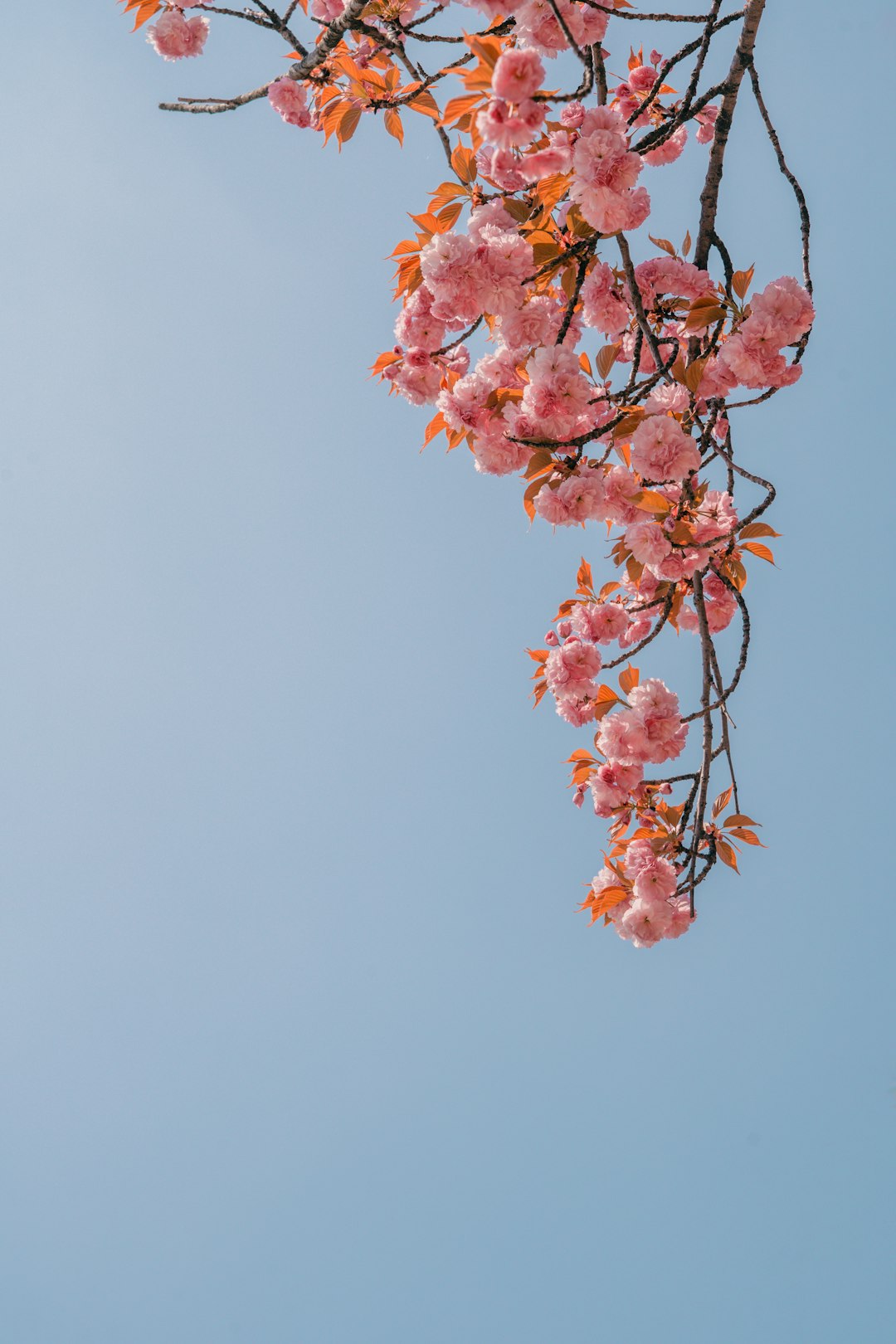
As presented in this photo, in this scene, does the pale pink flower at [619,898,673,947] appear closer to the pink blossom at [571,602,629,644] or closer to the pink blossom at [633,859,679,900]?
the pink blossom at [633,859,679,900]

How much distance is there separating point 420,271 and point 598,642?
0.91 m

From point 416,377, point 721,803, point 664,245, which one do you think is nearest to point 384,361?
point 416,377

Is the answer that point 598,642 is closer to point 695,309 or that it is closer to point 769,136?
point 695,309

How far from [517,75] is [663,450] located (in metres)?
0.67

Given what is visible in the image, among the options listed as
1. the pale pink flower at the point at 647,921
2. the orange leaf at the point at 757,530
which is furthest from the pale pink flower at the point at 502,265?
the pale pink flower at the point at 647,921

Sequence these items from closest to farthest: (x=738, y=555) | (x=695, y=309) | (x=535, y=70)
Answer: (x=535, y=70) < (x=695, y=309) < (x=738, y=555)

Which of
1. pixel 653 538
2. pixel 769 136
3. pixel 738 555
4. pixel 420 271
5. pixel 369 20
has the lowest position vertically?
pixel 653 538

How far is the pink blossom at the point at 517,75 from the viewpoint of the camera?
1269 millimetres

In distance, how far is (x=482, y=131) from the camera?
1337 millimetres

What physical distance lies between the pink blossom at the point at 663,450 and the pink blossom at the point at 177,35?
1727 millimetres

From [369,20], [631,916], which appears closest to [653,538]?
[631,916]

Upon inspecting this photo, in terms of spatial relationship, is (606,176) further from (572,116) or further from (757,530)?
(757,530)

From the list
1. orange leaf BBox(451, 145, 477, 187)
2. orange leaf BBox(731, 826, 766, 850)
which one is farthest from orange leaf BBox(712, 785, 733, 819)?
orange leaf BBox(451, 145, 477, 187)

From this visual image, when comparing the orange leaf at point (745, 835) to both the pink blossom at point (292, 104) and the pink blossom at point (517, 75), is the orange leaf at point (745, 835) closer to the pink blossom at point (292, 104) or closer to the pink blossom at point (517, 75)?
the pink blossom at point (517, 75)
